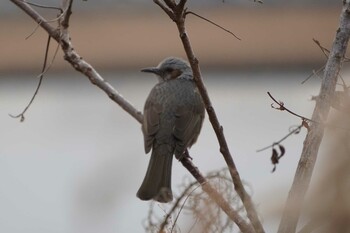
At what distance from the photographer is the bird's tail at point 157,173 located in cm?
402

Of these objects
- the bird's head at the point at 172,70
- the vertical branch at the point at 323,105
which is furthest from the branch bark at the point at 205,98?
the bird's head at the point at 172,70

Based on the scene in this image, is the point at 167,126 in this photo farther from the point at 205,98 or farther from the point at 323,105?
the point at 323,105

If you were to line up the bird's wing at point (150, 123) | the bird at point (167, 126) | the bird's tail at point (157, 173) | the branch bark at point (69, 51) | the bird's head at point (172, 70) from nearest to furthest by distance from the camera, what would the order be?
the branch bark at point (69, 51) → the bird's tail at point (157, 173) → the bird at point (167, 126) → the bird's wing at point (150, 123) → the bird's head at point (172, 70)

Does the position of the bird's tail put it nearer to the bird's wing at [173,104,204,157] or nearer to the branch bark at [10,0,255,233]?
the bird's wing at [173,104,204,157]

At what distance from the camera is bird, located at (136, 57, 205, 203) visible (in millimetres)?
4199

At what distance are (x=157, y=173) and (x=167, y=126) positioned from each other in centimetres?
45

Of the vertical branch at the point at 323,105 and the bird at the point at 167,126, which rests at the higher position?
the bird at the point at 167,126

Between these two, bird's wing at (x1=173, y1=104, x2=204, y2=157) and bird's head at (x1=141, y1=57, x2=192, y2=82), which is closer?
bird's wing at (x1=173, y1=104, x2=204, y2=157)

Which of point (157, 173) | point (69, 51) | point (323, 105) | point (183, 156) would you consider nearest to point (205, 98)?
point (323, 105)

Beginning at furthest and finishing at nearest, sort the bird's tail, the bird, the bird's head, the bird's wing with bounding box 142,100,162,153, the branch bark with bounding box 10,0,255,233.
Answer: the bird's head, the bird's wing with bounding box 142,100,162,153, the bird, the bird's tail, the branch bark with bounding box 10,0,255,233

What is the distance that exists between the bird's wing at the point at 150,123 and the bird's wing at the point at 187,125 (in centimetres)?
11

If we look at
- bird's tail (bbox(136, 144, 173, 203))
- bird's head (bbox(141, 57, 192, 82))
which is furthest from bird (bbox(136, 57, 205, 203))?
bird's head (bbox(141, 57, 192, 82))

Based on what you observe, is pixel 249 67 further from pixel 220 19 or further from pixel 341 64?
pixel 341 64

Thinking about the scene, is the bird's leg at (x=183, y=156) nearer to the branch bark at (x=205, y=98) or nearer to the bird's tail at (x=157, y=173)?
the bird's tail at (x=157, y=173)
